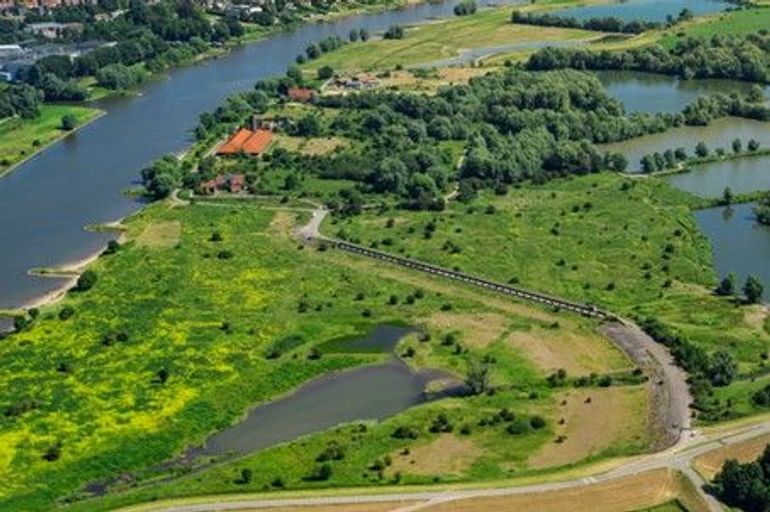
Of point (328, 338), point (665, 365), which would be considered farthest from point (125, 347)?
point (665, 365)

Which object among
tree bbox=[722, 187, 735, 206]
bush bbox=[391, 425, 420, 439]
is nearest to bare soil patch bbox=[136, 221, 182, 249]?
bush bbox=[391, 425, 420, 439]

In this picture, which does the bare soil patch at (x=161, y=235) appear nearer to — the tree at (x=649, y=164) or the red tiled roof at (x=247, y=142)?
the red tiled roof at (x=247, y=142)

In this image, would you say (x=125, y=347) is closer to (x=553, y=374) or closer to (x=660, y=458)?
(x=553, y=374)

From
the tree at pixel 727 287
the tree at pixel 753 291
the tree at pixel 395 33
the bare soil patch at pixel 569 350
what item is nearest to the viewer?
the bare soil patch at pixel 569 350

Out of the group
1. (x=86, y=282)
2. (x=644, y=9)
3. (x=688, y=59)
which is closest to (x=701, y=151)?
(x=688, y=59)

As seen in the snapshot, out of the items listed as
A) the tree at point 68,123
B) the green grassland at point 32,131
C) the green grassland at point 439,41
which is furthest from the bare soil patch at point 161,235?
the green grassland at point 439,41
